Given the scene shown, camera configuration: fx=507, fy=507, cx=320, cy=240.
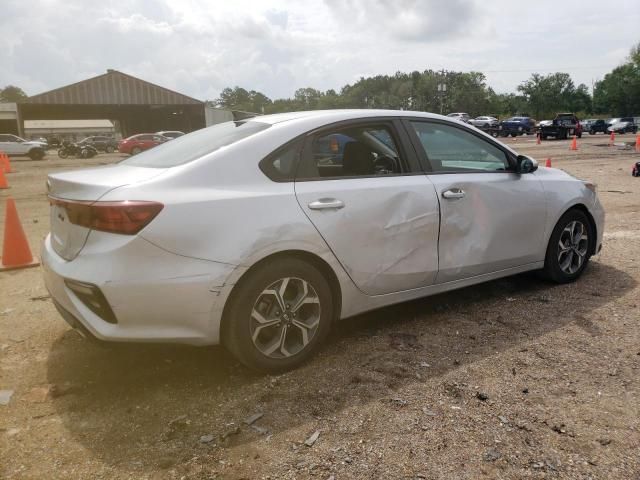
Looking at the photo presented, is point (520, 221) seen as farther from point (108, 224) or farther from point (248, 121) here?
point (108, 224)

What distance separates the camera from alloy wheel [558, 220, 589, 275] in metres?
4.45

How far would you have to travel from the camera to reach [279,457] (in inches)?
91.4

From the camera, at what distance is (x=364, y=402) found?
2.75 m

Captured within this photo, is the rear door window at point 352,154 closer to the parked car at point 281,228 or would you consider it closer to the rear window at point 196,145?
the parked car at point 281,228

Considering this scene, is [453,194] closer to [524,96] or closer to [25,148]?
[25,148]

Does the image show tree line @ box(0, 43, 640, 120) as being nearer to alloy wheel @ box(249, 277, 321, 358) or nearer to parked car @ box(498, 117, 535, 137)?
parked car @ box(498, 117, 535, 137)

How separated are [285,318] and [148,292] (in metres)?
0.81

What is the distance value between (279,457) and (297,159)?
66.3 inches

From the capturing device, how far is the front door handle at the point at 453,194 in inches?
Result: 140

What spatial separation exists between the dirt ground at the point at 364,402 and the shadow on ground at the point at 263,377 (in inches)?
0.4

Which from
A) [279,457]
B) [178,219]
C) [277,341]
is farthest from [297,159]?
[279,457]

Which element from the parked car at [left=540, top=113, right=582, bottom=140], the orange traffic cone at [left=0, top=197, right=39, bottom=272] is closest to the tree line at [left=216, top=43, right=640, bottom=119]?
the parked car at [left=540, top=113, right=582, bottom=140]

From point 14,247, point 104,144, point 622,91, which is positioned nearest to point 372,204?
point 14,247

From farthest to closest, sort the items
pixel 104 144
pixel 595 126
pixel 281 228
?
pixel 595 126, pixel 104 144, pixel 281 228
